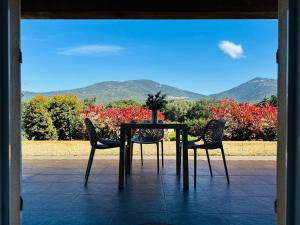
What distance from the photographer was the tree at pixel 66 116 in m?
7.51

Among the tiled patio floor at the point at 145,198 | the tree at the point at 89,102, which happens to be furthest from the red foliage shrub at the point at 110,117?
the tiled patio floor at the point at 145,198

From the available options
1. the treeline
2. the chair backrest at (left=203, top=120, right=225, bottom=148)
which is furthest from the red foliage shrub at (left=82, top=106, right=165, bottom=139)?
the chair backrest at (left=203, top=120, right=225, bottom=148)

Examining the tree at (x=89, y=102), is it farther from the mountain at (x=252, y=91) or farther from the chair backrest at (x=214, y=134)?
the chair backrest at (x=214, y=134)

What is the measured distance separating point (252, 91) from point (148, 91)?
2.46 m

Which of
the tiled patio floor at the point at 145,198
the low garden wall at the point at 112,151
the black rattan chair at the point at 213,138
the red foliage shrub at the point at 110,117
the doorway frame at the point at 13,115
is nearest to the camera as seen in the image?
the doorway frame at the point at 13,115

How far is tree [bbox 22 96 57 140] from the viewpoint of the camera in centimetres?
730

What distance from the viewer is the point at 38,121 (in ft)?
24.1

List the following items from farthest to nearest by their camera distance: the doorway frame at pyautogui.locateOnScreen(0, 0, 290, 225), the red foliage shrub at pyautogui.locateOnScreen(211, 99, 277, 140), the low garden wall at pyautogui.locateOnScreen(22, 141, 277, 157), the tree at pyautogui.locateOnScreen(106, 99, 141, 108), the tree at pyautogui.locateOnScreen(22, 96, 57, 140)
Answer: the tree at pyautogui.locateOnScreen(106, 99, 141, 108) < the red foliage shrub at pyautogui.locateOnScreen(211, 99, 277, 140) < the tree at pyautogui.locateOnScreen(22, 96, 57, 140) < the low garden wall at pyautogui.locateOnScreen(22, 141, 277, 157) < the doorway frame at pyautogui.locateOnScreen(0, 0, 290, 225)

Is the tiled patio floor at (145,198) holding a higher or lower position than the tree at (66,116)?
lower

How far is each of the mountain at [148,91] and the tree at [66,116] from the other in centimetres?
28

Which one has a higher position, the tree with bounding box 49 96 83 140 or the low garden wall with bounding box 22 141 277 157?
the tree with bounding box 49 96 83 140

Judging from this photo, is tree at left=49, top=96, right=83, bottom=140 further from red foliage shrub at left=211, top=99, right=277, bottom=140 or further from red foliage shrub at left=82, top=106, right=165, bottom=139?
red foliage shrub at left=211, top=99, right=277, bottom=140

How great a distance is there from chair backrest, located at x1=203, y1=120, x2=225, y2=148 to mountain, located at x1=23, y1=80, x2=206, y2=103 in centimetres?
351

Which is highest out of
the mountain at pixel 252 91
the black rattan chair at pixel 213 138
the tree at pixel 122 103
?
the mountain at pixel 252 91
